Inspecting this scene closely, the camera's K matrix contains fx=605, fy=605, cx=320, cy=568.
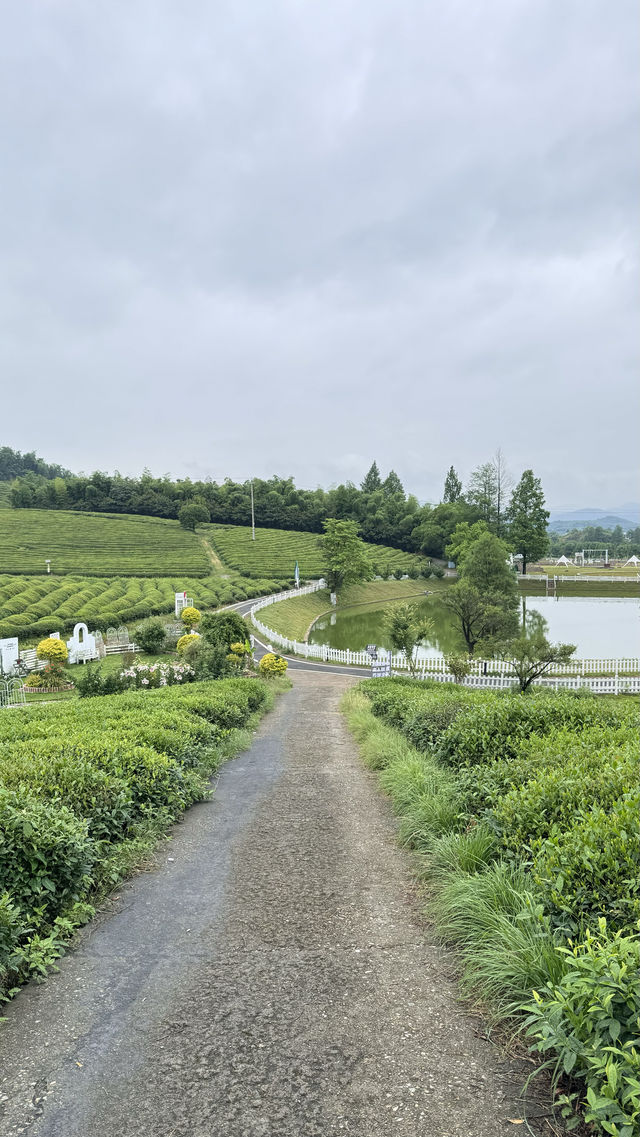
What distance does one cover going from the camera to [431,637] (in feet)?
117

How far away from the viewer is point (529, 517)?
59875mm

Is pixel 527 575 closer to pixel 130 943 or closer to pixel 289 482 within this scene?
pixel 289 482

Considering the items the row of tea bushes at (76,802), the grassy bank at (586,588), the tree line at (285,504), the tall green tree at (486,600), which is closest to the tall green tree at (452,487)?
the tree line at (285,504)

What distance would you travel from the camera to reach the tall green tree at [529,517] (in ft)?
195

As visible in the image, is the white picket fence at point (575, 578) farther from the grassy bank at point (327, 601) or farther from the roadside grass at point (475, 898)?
the roadside grass at point (475, 898)

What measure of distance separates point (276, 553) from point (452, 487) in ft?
109

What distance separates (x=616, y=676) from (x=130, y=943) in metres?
21.6

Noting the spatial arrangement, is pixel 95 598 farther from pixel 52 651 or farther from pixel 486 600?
pixel 486 600

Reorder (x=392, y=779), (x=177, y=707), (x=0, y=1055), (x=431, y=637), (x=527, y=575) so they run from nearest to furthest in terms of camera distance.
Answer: (x=0, y=1055) < (x=392, y=779) < (x=177, y=707) < (x=431, y=637) < (x=527, y=575)

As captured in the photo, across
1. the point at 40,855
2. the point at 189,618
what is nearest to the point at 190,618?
the point at 189,618

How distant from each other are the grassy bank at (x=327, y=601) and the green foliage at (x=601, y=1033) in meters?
31.1

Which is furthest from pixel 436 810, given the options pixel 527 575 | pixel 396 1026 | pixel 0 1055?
pixel 527 575

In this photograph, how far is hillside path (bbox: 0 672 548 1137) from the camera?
225cm

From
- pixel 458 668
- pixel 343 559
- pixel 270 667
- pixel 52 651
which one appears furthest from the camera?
pixel 343 559
